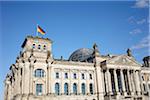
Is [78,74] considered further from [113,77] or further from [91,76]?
[113,77]

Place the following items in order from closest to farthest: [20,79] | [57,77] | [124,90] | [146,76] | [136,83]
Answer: [20,79]
[57,77]
[124,90]
[136,83]
[146,76]

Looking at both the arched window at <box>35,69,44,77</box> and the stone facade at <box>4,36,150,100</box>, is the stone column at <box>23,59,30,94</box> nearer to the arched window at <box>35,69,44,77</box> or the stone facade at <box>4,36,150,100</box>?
the stone facade at <box>4,36,150,100</box>

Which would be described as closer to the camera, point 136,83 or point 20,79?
point 20,79

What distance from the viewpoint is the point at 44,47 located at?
5844cm

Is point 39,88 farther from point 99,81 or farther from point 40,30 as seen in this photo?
point 99,81

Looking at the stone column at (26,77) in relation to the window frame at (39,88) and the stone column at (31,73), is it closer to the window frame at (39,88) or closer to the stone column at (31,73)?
the stone column at (31,73)

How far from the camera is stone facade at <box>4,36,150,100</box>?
174 ft

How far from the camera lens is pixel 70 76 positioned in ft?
193

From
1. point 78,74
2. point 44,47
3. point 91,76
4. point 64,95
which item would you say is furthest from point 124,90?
point 44,47

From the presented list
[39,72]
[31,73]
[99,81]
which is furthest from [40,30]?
[99,81]

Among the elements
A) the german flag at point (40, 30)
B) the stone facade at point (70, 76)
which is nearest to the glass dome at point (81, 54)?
the stone facade at point (70, 76)

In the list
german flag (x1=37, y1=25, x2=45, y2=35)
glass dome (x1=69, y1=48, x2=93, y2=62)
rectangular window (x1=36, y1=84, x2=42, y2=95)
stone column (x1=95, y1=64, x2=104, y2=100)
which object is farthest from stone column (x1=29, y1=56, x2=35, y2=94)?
glass dome (x1=69, y1=48, x2=93, y2=62)

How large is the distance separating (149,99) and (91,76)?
21.2 metres

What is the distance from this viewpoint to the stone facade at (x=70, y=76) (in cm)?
5303
